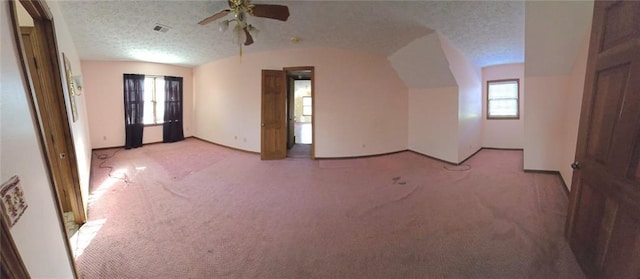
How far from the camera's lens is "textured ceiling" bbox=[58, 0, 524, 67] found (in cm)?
312

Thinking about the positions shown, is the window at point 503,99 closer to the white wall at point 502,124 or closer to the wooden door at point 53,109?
the white wall at point 502,124

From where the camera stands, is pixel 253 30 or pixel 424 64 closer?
pixel 253 30

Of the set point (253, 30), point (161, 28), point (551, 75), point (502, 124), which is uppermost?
point (161, 28)

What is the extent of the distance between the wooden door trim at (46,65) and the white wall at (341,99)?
11.9 ft

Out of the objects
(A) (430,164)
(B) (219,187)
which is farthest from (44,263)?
(A) (430,164)

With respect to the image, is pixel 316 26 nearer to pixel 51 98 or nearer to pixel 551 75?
pixel 51 98

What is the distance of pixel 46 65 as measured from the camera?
7.30 feet

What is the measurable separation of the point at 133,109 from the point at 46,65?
5.38m

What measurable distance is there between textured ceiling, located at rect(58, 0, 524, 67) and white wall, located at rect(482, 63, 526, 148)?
116 centimetres

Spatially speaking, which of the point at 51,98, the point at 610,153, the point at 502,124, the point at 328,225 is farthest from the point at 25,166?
the point at 502,124

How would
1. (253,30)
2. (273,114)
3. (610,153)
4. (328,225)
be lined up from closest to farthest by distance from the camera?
(610,153), (328,225), (253,30), (273,114)

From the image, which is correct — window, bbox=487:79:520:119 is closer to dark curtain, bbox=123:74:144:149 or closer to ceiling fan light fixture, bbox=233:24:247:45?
ceiling fan light fixture, bbox=233:24:247:45

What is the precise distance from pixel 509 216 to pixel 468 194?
0.68m

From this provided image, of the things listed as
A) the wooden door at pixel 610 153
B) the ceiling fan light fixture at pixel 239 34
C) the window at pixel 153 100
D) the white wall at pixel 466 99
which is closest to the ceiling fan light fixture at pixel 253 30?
the ceiling fan light fixture at pixel 239 34
